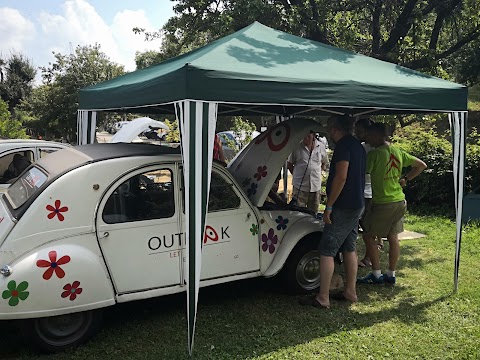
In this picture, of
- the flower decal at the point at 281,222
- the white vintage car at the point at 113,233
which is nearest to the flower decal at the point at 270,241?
the white vintage car at the point at 113,233

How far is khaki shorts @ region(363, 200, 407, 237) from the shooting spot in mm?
4883

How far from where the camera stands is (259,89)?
12.1 ft

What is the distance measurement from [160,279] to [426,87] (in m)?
3.14

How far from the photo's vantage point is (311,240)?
15.7 ft

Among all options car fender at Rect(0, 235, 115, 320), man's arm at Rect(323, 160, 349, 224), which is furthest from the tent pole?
car fender at Rect(0, 235, 115, 320)

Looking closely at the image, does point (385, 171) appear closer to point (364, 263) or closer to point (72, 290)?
point (364, 263)

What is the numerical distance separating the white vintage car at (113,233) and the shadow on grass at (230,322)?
36 cm

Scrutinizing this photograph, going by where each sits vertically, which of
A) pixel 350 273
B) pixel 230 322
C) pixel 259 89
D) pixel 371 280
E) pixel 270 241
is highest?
pixel 259 89

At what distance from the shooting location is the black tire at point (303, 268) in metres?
4.69

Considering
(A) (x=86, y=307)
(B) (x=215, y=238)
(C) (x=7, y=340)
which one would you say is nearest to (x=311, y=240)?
(B) (x=215, y=238)

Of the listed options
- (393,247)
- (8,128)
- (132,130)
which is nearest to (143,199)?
(393,247)

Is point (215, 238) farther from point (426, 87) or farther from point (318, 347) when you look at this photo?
point (426, 87)

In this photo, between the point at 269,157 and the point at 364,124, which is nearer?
the point at 269,157

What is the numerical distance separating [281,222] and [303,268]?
0.59 meters
